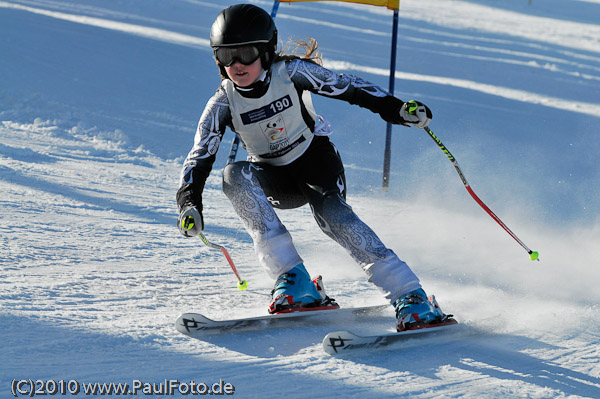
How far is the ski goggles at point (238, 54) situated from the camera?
331 centimetres

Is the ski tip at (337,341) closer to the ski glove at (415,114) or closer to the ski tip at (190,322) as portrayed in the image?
the ski tip at (190,322)

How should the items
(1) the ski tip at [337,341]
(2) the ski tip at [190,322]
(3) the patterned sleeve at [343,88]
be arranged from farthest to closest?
(3) the patterned sleeve at [343,88] < (2) the ski tip at [190,322] < (1) the ski tip at [337,341]

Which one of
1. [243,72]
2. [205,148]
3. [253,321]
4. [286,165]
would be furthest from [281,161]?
[253,321]

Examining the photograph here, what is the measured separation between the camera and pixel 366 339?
3029 millimetres

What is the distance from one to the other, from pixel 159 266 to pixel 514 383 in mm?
2209

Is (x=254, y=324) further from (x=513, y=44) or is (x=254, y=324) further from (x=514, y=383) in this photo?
(x=513, y=44)

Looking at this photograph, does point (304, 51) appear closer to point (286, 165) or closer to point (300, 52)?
point (300, 52)

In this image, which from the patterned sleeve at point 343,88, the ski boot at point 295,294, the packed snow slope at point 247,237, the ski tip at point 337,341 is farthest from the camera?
the patterned sleeve at point 343,88

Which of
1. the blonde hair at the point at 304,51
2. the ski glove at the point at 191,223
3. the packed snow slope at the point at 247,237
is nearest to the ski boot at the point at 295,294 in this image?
the packed snow slope at the point at 247,237

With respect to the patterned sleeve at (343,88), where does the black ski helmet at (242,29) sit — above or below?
above

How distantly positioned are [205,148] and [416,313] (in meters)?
1.29

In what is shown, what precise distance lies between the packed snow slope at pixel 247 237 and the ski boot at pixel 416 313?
0.11 metres

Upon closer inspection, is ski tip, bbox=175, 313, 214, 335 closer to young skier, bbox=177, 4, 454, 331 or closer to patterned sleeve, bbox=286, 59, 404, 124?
young skier, bbox=177, 4, 454, 331

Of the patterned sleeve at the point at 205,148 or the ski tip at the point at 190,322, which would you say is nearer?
the ski tip at the point at 190,322
